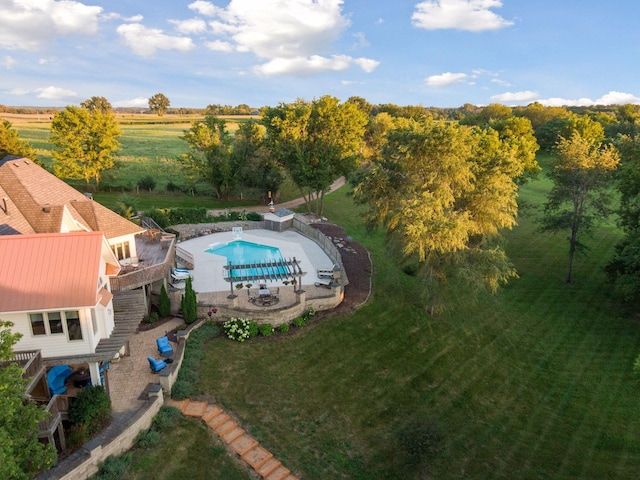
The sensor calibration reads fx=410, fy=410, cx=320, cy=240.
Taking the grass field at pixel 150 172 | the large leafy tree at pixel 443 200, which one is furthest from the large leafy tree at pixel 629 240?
the grass field at pixel 150 172

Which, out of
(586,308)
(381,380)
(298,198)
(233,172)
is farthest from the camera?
(298,198)

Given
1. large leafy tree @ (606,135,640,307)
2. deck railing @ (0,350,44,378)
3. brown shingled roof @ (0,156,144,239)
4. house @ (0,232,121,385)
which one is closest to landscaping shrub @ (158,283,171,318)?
brown shingled roof @ (0,156,144,239)

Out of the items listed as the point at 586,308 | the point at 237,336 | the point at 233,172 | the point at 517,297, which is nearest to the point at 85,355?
the point at 237,336

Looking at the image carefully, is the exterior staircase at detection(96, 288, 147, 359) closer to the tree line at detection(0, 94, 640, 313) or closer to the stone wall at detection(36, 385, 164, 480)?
the stone wall at detection(36, 385, 164, 480)

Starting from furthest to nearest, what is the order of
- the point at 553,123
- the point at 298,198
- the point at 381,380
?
the point at 553,123 < the point at 298,198 < the point at 381,380

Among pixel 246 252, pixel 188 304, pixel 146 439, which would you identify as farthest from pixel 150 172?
pixel 146 439

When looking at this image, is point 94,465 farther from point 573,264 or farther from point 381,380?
point 573,264

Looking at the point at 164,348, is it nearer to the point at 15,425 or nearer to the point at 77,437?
the point at 77,437

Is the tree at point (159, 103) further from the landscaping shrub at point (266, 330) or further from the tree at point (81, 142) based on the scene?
the landscaping shrub at point (266, 330)
